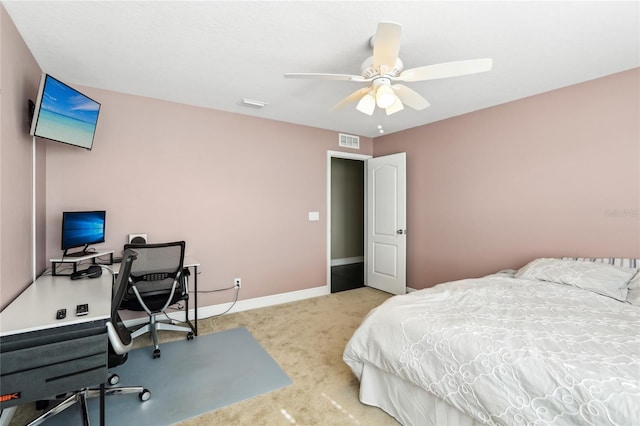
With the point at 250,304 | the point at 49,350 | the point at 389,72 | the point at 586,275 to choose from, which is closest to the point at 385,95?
the point at 389,72

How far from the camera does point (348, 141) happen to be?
15.2 feet

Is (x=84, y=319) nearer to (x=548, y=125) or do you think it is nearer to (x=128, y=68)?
(x=128, y=68)

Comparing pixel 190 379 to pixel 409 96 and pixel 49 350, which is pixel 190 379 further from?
pixel 409 96

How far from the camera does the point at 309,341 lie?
2.89 meters

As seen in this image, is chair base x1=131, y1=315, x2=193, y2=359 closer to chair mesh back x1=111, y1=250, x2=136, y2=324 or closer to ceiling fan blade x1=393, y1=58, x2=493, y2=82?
chair mesh back x1=111, y1=250, x2=136, y2=324

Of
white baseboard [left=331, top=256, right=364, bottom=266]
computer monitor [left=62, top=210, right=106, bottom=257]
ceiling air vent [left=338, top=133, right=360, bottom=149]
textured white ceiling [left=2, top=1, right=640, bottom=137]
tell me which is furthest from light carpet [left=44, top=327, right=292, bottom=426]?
white baseboard [left=331, top=256, right=364, bottom=266]

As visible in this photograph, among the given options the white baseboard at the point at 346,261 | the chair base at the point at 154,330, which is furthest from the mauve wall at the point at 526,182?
the chair base at the point at 154,330

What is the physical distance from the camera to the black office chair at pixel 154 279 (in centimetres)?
247

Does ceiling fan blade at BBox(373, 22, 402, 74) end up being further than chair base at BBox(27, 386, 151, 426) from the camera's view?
No

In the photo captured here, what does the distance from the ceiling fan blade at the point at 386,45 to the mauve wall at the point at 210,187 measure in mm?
2367

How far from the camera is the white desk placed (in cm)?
132

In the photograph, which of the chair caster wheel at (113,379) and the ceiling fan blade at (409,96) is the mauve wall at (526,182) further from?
the chair caster wheel at (113,379)

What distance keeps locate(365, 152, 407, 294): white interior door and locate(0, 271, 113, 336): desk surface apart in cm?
347

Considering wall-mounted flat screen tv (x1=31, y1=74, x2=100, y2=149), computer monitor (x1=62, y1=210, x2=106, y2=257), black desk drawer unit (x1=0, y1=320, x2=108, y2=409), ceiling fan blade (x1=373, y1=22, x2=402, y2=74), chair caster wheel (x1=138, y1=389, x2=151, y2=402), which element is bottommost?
chair caster wheel (x1=138, y1=389, x2=151, y2=402)
